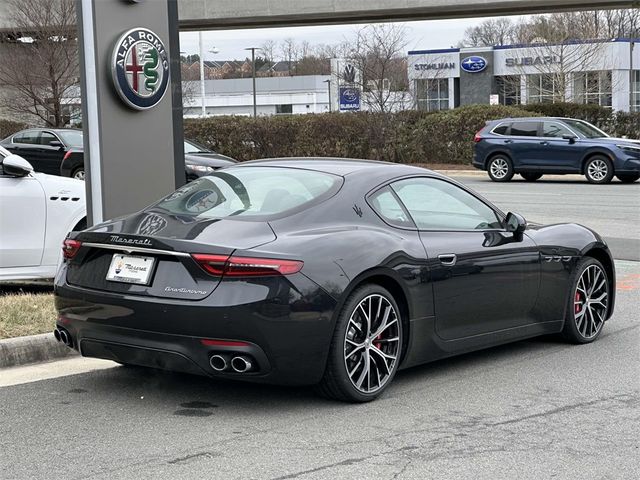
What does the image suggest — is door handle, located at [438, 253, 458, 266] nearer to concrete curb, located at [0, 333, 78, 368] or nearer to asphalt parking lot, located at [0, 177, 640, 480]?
asphalt parking lot, located at [0, 177, 640, 480]

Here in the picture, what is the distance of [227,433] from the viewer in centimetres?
505

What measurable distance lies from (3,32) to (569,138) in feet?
74.4

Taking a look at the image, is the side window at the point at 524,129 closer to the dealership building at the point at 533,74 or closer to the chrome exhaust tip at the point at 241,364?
the chrome exhaust tip at the point at 241,364

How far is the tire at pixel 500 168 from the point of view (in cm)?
2584

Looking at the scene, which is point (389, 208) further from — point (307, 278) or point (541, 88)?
point (541, 88)

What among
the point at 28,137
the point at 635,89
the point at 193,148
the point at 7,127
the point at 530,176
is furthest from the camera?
the point at 635,89

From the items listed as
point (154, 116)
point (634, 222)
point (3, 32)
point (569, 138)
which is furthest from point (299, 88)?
point (154, 116)

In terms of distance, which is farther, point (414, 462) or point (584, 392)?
point (584, 392)

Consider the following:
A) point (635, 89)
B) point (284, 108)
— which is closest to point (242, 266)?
point (635, 89)

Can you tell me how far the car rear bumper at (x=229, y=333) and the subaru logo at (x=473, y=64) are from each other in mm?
69031

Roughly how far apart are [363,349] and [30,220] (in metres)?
4.42

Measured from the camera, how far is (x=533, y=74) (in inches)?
2484

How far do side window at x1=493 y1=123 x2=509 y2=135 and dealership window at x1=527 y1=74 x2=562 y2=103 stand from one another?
32.3m

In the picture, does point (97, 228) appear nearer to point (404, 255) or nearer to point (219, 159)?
point (404, 255)
